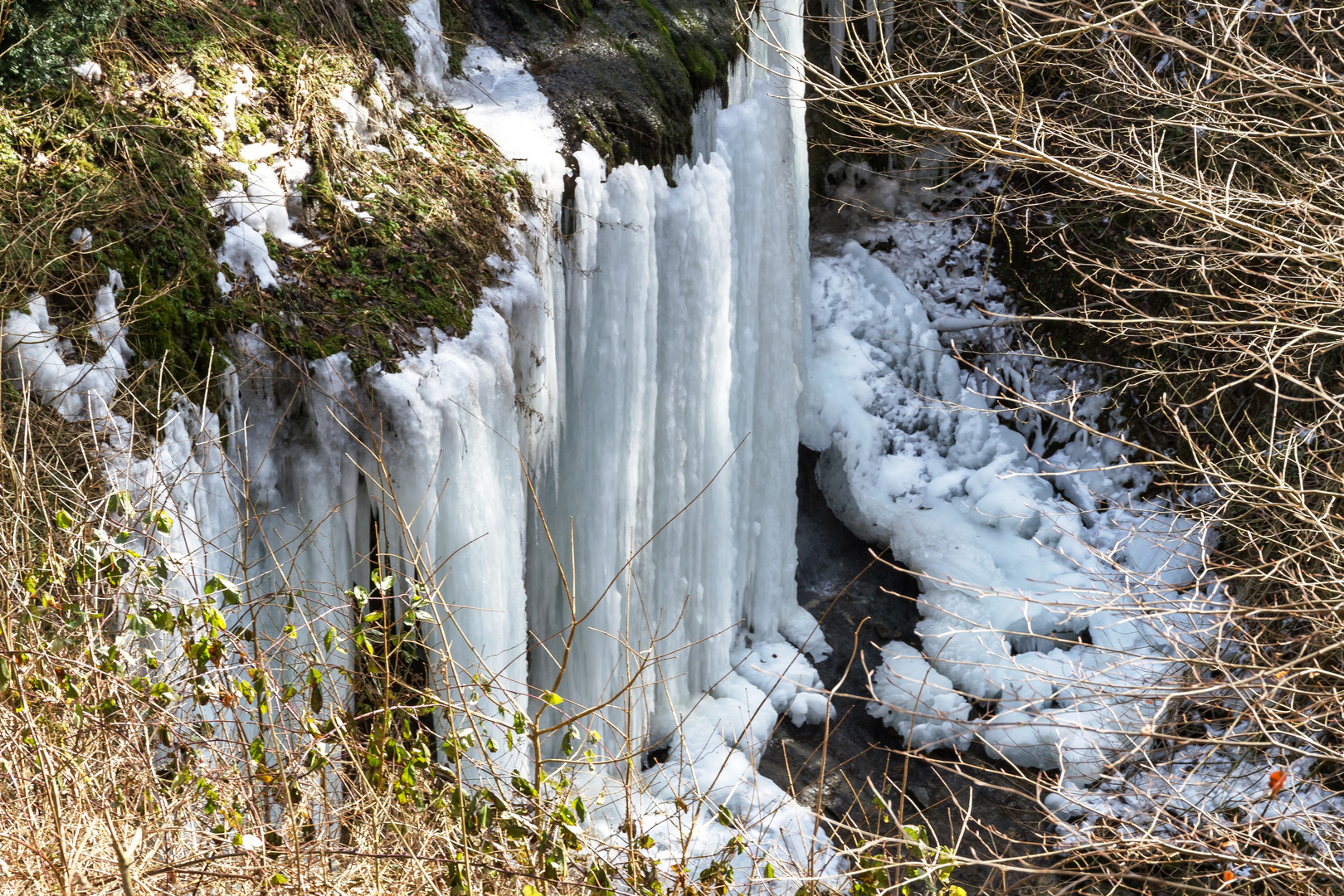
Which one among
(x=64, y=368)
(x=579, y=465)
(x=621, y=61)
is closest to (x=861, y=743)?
(x=579, y=465)

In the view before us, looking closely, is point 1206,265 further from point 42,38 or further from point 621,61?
point 42,38

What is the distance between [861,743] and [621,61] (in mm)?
5048

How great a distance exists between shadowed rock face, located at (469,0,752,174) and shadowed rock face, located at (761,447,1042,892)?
2791 millimetres

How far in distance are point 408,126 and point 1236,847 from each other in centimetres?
454

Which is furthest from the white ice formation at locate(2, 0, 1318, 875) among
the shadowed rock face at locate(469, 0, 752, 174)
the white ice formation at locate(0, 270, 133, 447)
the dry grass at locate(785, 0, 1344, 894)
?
the dry grass at locate(785, 0, 1344, 894)

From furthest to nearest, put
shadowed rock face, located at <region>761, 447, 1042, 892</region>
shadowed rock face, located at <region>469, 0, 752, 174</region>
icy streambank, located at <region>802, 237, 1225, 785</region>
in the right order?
icy streambank, located at <region>802, 237, 1225, 785</region> < shadowed rock face, located at <region>761, 447, 1042, 892</region> < shadowed rock face, located at <region>469, 0, 752, 174</region>

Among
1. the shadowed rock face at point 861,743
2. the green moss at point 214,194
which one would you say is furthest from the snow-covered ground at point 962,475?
the green moss at point 214,194

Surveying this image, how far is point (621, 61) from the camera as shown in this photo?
20.2 ft

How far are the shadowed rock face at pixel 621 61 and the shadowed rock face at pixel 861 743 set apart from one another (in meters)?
2.79

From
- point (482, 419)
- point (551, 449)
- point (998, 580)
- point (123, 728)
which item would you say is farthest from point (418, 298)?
point (998, 580)

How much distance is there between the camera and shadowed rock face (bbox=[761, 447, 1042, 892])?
257 inches

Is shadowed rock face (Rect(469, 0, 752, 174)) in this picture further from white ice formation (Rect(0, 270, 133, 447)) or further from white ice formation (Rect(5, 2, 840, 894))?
white ice formation (Rect(0, 270, 133, 447))

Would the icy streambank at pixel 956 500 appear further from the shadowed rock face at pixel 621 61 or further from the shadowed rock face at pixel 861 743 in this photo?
the shadowed rock face at pixel 621 61

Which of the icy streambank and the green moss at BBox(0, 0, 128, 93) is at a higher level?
the green moss at BBox(0, 0, 128, 93)
